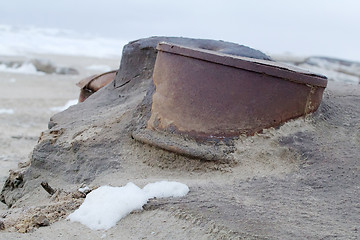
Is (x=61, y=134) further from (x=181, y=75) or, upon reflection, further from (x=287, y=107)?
(x=287, y=107)

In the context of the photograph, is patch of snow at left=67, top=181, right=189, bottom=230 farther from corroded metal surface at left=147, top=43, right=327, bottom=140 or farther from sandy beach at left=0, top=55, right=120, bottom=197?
sandy beach at left=0, top=55, right=120, bottom=197

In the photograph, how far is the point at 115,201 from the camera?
76.0 inches

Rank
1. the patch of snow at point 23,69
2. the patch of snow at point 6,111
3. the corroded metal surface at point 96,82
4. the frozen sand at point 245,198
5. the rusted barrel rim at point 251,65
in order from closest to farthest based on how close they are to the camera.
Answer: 1. the frozen sand at point 245,198
2. the rusted barrel rim at point 251,65
3. the corroded metal surface at point 96,82
4. the patch of snow at point 6,111
5. the patch of snow at point 23,69

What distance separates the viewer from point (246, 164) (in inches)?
87.4

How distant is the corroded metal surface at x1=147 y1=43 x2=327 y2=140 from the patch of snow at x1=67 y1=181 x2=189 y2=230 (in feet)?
1.26

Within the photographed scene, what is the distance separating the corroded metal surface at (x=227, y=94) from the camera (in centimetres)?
223

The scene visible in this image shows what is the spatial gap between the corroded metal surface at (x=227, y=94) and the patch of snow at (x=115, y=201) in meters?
0.38

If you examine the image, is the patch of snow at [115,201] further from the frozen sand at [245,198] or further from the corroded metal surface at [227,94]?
the corroded metal surface at [227,94]

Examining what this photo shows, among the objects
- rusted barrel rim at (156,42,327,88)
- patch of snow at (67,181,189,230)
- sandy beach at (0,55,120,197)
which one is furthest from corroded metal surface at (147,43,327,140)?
sandy beach at (0,55,120,197)

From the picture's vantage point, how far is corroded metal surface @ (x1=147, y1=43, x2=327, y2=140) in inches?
87.7

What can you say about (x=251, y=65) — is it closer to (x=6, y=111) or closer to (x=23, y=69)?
(x=6, y=111)

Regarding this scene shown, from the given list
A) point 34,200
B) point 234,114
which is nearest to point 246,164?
point 234,114

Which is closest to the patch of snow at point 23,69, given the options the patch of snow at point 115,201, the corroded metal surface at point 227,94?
the corroded metal surface at point 227,94

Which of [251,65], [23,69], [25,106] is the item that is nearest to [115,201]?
[251,65]
